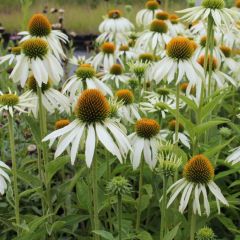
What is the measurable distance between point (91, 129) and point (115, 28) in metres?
1.67

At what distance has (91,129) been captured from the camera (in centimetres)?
117

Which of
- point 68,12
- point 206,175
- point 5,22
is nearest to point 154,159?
point 206,175

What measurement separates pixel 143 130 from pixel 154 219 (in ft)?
1.23

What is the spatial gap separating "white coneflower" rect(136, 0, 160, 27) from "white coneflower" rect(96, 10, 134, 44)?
81 mm

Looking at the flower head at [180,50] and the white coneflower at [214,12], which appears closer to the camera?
the flower head at [180,50]

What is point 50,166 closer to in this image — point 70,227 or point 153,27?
point 70,227

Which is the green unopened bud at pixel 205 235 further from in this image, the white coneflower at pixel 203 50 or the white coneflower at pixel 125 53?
the white coneflower at pixel 125 53

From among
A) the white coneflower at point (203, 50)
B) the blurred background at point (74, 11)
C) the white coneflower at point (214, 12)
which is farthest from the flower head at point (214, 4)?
the blurred background at point (74, 11)

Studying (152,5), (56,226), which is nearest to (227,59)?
(152,5)

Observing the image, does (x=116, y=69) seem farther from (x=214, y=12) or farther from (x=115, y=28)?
(x=214, y=12)

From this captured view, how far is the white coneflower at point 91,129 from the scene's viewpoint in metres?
1.13

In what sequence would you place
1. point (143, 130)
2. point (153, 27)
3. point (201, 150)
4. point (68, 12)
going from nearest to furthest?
point (143, 130) → point (201, 150) → point (153, 27) → point (68, 12)

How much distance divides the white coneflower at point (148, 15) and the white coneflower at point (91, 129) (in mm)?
1550

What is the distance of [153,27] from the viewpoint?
2.35 metres
